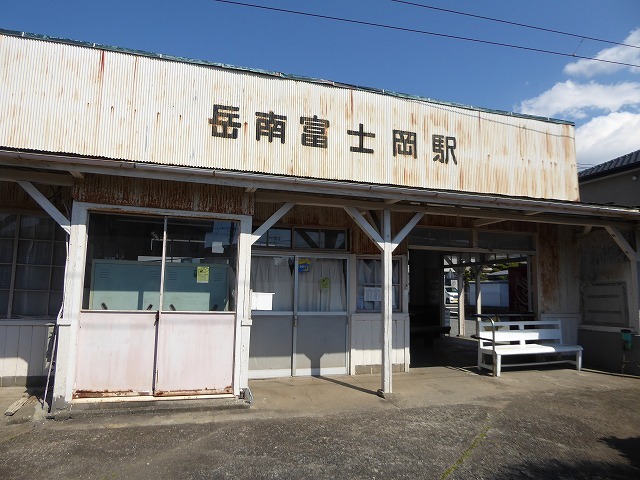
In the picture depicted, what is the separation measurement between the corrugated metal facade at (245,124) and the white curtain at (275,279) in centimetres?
164

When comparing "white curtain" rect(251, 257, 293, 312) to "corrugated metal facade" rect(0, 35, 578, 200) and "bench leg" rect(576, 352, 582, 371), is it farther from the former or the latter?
"bench leg" rect(576, 352, 582, 371)

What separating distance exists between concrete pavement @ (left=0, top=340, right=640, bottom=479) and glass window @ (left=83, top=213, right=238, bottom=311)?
56.2 inches

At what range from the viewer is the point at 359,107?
8289 mm

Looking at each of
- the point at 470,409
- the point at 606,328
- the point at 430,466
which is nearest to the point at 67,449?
the point at 430,466

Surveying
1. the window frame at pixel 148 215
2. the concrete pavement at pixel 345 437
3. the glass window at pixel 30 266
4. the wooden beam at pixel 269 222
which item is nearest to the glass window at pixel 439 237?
the concrete pavement at pixel 345 437

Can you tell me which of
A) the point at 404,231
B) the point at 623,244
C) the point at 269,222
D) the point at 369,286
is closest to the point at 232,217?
the point at 269,222

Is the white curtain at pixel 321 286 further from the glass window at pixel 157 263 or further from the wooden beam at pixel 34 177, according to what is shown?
the wooden beam at pixel 34 177

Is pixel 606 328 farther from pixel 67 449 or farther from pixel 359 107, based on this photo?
pixel 67 449

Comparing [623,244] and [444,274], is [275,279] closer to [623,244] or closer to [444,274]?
[623,244]

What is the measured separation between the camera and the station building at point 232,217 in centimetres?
568

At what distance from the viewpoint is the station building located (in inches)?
224

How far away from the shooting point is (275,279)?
7.70 m

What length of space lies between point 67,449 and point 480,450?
4342mm

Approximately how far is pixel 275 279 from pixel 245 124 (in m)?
2.84
